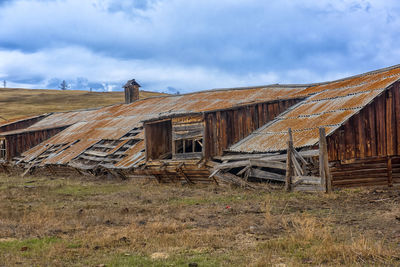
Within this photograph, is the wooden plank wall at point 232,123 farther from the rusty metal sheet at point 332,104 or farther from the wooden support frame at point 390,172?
the wooden support frame at point 390,172

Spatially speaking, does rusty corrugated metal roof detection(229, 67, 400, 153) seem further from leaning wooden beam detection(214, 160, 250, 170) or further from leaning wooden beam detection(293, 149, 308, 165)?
leaning wooden beam detection(214, 160, 250, 170)

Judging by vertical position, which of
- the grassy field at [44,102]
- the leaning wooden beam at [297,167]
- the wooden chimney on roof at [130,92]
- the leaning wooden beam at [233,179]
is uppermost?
the grassy field at [44,102]

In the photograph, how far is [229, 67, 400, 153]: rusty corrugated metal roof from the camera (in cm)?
1734

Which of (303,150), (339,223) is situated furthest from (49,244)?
(303,150)

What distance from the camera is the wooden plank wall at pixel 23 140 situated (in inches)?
1393

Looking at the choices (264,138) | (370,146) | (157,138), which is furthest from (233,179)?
(157,138)

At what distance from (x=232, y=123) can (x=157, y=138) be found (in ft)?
14.9

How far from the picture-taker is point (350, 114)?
55.9ft

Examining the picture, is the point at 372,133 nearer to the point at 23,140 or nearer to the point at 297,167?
the point at 297,167

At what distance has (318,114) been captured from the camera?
764 inches

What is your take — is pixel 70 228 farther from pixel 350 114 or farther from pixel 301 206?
pixel 350 114

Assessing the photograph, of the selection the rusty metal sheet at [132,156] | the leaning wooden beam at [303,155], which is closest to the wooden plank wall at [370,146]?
the leaning wooden beam at [303,155]

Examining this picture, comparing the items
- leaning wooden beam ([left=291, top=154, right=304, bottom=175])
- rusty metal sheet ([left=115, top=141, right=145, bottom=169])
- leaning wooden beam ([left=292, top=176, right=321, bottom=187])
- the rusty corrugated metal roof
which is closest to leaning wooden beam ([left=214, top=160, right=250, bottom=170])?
the rusty corrugated metal roof

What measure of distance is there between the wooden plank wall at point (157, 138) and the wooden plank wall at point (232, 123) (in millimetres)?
3914
